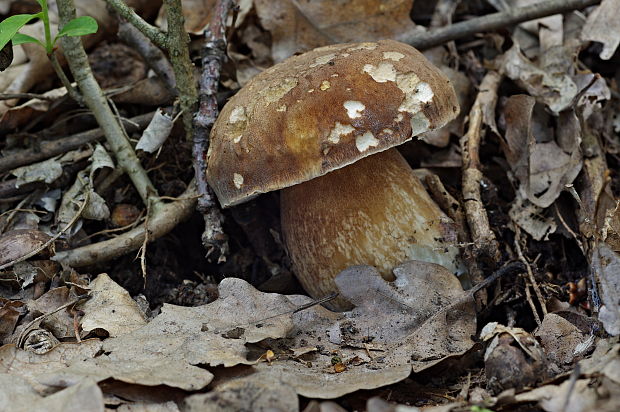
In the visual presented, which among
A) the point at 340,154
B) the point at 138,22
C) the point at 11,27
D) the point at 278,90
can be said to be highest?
the point at 11,27

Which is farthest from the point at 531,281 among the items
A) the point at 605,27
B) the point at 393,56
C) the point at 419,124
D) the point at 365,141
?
the point at 605,27

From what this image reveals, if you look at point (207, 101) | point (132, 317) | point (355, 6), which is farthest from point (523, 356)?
point (355, 6)

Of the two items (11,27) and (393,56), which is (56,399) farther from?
(393,56)

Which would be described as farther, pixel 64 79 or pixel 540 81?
pixel 540 81

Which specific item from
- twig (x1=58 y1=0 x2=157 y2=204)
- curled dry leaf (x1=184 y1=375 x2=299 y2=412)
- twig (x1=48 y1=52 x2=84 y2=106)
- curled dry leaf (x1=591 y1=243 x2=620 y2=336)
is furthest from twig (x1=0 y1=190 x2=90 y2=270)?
curled dry leaf (x1=591 y1=243 x2=620 y2=336)

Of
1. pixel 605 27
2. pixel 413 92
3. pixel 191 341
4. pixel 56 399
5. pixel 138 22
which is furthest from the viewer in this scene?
pixel 605 27

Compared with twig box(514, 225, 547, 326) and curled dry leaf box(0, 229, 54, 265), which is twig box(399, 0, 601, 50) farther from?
curled dry leaf box(0, 229, 54, 265)

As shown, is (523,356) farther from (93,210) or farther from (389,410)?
(93,210)
